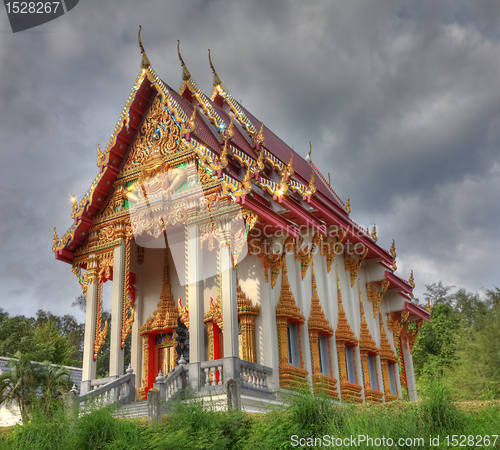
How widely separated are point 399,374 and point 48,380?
34.3ft

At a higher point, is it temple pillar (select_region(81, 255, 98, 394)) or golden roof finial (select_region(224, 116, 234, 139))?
golden roof finial (select_region(224, 116, 234, 139))

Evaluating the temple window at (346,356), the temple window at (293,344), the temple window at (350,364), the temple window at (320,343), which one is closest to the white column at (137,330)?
the temple window at (293,344)

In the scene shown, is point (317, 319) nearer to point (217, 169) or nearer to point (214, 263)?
point (214, 263)

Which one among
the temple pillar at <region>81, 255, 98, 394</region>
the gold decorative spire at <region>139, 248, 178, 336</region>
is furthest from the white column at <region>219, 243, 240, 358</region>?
the temple pillar at <region>81, 255, 98, 394</region>

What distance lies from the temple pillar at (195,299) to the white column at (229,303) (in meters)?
0.56

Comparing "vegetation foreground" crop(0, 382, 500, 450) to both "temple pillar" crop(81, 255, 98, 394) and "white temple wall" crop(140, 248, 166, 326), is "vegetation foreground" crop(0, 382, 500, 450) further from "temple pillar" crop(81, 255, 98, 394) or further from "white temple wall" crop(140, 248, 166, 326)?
"white temple wall" crop(140, 248, 166, 326)

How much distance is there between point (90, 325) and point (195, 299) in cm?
316

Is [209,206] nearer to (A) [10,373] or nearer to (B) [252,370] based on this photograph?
(B) [252,370]

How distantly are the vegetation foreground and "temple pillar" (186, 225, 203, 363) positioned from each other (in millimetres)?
2863

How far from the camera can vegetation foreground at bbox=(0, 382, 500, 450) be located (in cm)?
661

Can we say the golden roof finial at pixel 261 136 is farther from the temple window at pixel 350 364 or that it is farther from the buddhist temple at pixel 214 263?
the temple window at pixel 350 364


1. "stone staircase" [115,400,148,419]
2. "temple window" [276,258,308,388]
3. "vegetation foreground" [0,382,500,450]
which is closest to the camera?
"vegetation foreground" [0,382,500,450]

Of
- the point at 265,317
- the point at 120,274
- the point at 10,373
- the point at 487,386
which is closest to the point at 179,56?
the point at 120,274

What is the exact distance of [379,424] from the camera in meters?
6.67
